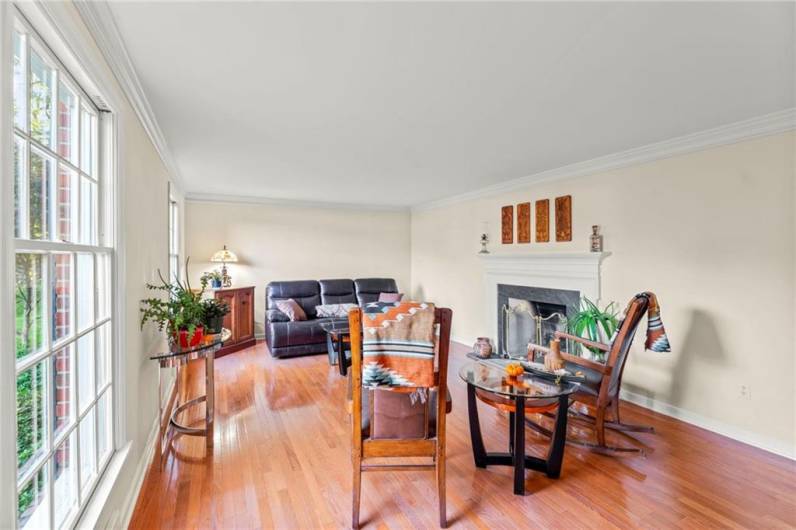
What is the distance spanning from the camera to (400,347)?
175 centimetres

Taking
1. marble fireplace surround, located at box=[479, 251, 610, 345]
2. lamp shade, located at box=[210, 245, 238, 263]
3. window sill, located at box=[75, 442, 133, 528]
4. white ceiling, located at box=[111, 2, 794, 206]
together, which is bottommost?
window sill, located at box=[75, 442, 133, 528]

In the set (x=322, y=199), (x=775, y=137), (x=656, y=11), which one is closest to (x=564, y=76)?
(x=656, y=11)

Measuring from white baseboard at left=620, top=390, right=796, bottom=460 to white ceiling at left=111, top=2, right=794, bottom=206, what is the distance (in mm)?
2285

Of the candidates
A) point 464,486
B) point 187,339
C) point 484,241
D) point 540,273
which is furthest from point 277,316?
point 464,486

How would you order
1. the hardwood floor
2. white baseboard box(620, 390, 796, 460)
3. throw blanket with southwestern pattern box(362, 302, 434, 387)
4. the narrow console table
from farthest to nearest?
1. white baseboard box(620, 390, 796, 460)
2. the narrow console table
3. the hardwood floor
4. throw blanket with southwestern pattern box(362, 302, 434, 387)

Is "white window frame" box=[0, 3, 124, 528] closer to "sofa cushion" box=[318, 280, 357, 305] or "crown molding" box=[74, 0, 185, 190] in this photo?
"crown molding" box=[74, 0, 185, 190]

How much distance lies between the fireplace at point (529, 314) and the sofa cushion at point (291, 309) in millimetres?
2796

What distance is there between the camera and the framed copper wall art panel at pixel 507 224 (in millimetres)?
4715

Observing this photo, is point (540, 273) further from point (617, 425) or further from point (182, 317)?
point (182, 317)

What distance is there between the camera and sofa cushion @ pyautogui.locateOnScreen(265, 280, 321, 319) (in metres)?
5.52

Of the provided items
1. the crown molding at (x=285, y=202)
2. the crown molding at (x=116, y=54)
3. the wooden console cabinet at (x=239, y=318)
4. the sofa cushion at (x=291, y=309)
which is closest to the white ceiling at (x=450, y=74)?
the crown molding at (x=116, y=54)

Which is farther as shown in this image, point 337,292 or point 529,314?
point 337,292

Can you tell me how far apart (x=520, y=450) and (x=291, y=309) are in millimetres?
3917

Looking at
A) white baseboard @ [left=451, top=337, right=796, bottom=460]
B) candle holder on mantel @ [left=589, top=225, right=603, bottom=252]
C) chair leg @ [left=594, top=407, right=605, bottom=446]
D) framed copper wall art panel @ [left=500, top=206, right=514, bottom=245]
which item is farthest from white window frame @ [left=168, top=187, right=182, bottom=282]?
white baseboard @ [left=451, top=337, right=796, bottom=460]
